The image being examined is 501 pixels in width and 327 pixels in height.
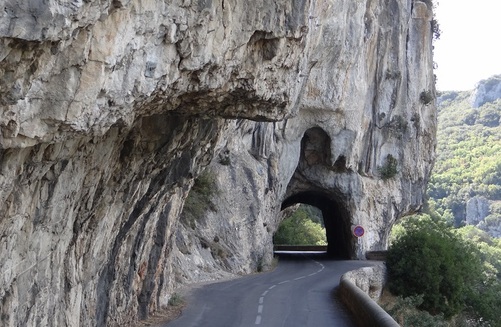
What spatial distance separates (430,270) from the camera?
29000 millimetres

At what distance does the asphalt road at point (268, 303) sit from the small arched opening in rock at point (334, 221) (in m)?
13.4

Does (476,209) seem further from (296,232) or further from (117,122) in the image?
(117,122)

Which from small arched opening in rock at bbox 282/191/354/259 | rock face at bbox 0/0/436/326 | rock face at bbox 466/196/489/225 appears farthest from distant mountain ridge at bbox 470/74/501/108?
rock face at bbox 0/0/436/326

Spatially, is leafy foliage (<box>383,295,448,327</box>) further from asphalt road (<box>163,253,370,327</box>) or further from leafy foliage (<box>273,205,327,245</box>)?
leafy foliage (<box>273,205,327,245</box>)

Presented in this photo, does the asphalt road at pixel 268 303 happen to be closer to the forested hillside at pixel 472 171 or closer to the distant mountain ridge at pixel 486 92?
the forested hillside at pixel 472 171

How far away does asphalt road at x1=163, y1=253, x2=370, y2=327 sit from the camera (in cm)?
1608

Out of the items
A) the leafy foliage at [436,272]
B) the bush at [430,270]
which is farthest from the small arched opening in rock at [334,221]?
the bush at [430,270]

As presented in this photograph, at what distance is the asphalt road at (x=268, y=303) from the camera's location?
16.1 meters

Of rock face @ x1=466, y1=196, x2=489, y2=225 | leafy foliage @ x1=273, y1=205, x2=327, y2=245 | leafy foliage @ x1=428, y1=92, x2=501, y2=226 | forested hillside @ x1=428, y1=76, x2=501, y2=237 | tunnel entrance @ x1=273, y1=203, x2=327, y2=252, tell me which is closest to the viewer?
tunnel entrance @ x1=273, y1=203, x2=327, y2=252

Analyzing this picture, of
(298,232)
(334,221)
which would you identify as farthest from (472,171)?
(334,221)

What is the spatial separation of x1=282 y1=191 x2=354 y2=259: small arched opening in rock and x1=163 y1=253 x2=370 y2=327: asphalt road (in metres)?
13.4

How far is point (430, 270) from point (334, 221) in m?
19.4

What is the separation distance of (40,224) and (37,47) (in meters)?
3.59

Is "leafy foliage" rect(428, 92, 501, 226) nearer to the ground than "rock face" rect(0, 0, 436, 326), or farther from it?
farther from it
